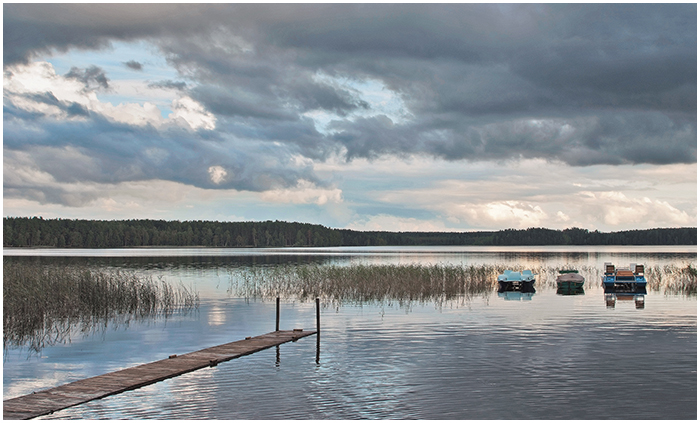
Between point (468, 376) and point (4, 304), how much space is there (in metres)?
16.7

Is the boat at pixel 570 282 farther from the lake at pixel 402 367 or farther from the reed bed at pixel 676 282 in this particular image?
the lake at pixel 402 367

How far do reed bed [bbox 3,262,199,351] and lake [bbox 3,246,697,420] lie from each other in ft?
3.78

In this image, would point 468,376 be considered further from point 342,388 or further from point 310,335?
point 310,335

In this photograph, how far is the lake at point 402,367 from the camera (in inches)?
544

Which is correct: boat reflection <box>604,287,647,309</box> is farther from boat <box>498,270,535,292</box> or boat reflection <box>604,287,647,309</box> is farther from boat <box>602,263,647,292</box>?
boat <box>498,270,535,292</box>

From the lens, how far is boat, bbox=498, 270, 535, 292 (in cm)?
4631

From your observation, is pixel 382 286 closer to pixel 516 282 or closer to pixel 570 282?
pixel 516 282

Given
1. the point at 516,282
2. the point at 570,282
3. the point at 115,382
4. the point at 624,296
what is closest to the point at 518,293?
the point at 516,282

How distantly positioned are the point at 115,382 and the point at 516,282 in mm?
36072

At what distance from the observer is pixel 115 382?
15414 millimetres

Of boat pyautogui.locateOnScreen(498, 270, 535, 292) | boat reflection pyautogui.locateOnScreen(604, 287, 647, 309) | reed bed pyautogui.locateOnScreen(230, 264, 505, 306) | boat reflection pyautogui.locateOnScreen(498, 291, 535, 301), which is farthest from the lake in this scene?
boat pyautogui.locateOnScreen(498, 270, 535, 292)

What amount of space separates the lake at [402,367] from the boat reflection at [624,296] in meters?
5.68

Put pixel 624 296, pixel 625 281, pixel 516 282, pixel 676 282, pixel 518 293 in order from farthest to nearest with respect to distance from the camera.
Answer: pixel 676 282
pixel 516 282
pixel 625 281
pixel 518 293
pixel 624 296

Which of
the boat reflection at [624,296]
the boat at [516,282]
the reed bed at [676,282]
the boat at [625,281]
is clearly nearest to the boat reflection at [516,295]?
the boat at [516,282]
